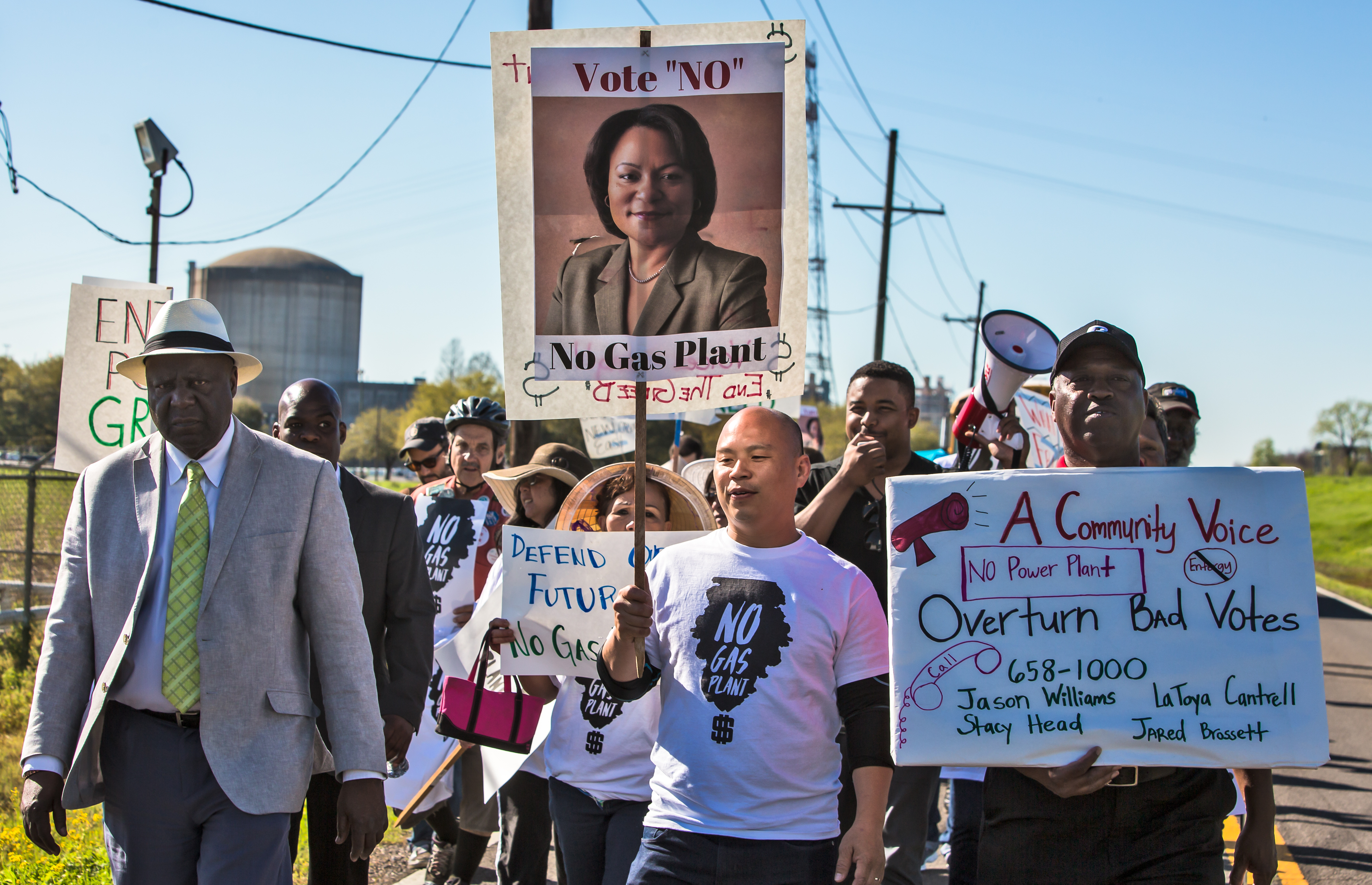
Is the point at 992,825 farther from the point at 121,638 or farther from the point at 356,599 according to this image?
the point at 121,638

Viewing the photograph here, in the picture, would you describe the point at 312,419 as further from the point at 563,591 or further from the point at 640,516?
the point at 640,516

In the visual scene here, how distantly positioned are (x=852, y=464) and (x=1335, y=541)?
64.3 m

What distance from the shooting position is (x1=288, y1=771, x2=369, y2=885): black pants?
3980mm

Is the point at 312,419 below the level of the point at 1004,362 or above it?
below

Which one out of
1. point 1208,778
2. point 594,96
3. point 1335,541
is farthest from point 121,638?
point 1335,541

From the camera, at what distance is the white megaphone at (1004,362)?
435 cm

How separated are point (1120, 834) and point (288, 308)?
405 ft

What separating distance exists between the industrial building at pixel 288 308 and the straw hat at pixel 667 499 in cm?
11264

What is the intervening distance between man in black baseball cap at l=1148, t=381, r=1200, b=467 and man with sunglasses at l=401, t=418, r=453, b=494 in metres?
4.02

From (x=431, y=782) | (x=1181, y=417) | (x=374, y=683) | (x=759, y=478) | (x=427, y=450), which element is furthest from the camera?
(x=427, y=450)

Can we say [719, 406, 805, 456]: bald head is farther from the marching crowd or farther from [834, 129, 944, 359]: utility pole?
[834, 129, 944, 359]: utility pole

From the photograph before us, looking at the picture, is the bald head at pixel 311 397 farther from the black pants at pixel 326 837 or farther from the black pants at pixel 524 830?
the black pants at pixel 524 830

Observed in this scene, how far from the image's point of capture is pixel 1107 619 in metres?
2.74

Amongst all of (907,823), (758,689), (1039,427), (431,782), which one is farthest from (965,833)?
(1039,427)
